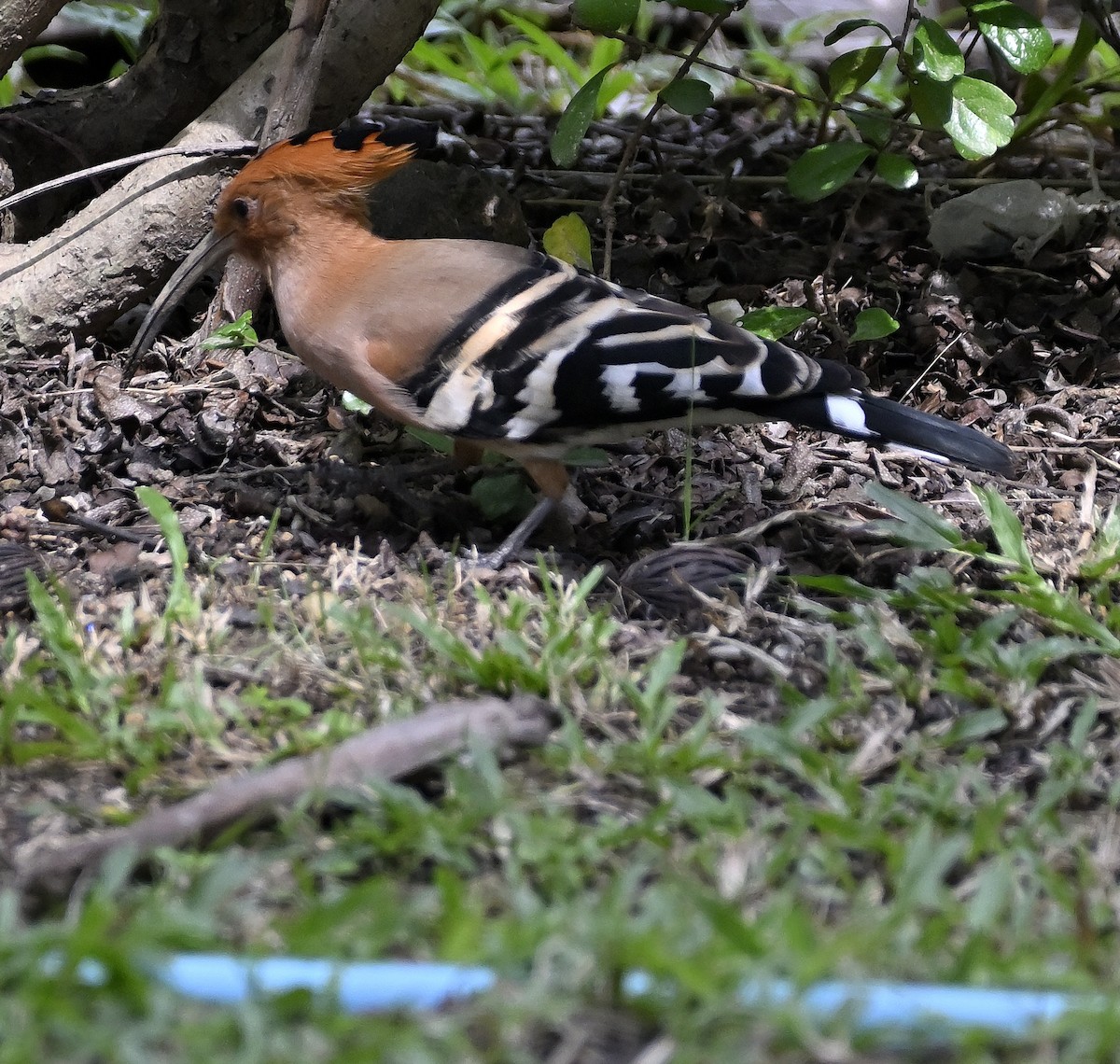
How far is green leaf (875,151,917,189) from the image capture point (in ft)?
12.7

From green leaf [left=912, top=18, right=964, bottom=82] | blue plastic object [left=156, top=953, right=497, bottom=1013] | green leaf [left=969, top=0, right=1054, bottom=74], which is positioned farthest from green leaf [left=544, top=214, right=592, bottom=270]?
blue plastic object [left=156, top=953, right=497, bottom=1013]

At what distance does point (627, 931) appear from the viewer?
5.56 ft

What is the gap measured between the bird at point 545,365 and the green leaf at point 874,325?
0.50m

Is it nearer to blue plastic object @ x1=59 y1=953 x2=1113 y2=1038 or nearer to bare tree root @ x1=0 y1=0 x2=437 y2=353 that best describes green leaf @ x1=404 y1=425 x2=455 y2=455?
bare tree root @ x1=0 y1=0 x2=437 y2=353

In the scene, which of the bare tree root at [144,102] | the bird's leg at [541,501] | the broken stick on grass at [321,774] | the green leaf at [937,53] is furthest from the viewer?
the bare tree root at [144,102]

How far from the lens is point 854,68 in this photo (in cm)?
409

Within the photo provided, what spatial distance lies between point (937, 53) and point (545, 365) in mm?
1391

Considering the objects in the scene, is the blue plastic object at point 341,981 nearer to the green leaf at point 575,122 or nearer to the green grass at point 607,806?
the green grass at point 607,806

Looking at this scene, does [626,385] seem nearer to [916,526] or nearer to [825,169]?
[916,526]

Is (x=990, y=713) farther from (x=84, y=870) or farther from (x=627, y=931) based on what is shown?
(x=84, y=870)

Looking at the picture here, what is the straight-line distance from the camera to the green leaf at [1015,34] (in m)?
3.54

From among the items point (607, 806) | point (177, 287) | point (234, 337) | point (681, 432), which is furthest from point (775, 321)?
point (607, 806)

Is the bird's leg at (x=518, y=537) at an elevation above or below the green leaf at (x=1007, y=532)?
below

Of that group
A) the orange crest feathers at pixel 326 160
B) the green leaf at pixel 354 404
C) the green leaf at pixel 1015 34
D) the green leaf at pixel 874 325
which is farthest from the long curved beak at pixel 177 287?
the green leaf at pixel 1015 34
